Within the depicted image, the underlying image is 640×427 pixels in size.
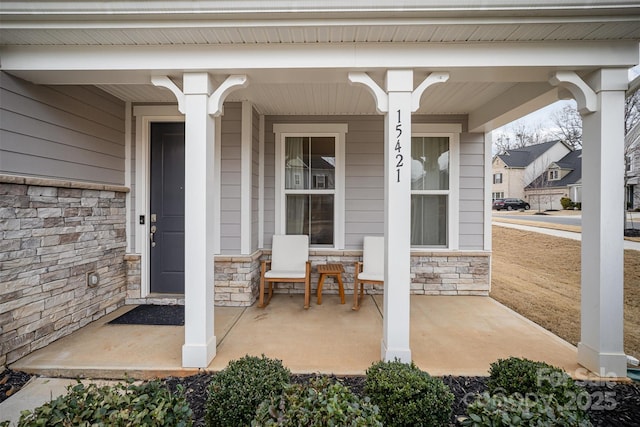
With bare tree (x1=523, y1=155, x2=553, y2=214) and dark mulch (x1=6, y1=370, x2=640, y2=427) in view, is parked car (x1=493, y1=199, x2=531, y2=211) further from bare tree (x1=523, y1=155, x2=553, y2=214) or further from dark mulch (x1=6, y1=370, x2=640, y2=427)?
dark mulch (x1=6, y1=370, x2=640, y2=427)

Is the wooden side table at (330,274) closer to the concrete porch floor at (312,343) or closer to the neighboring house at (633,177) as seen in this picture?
the concrete porch floor at (312,343)

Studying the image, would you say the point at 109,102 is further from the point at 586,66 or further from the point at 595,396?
the point at 595,396

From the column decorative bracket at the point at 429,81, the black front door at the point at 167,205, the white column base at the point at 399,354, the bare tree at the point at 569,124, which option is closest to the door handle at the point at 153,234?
the black front door at the point at 167,205

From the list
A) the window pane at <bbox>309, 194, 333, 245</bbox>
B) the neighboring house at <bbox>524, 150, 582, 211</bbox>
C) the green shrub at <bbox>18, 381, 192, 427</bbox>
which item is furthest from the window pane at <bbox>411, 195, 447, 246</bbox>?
the neighboring house at <bbox>524, 150, 582, 211</bbox>

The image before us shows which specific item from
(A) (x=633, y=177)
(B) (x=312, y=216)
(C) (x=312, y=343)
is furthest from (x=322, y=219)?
(A) (x=633, y=177)

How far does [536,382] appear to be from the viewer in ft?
5.29

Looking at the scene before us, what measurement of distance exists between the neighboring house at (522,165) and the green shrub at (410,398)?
14.9 metres

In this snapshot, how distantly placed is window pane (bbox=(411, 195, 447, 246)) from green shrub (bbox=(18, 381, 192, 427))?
3566mm

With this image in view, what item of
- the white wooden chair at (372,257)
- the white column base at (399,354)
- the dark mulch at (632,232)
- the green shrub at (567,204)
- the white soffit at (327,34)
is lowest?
the white column base at (399,354)

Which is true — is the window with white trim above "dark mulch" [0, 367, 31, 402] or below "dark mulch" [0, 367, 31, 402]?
above

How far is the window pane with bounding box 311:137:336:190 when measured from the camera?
164 inches

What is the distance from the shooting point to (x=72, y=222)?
9.43ft

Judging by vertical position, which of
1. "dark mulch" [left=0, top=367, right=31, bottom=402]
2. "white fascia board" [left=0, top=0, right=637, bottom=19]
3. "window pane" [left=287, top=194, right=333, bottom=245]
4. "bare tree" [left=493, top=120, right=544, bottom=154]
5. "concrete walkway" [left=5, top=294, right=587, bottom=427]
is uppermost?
"bare tree" [left=493, top=120, right=544, bottom=154]

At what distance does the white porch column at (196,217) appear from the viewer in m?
2.29
